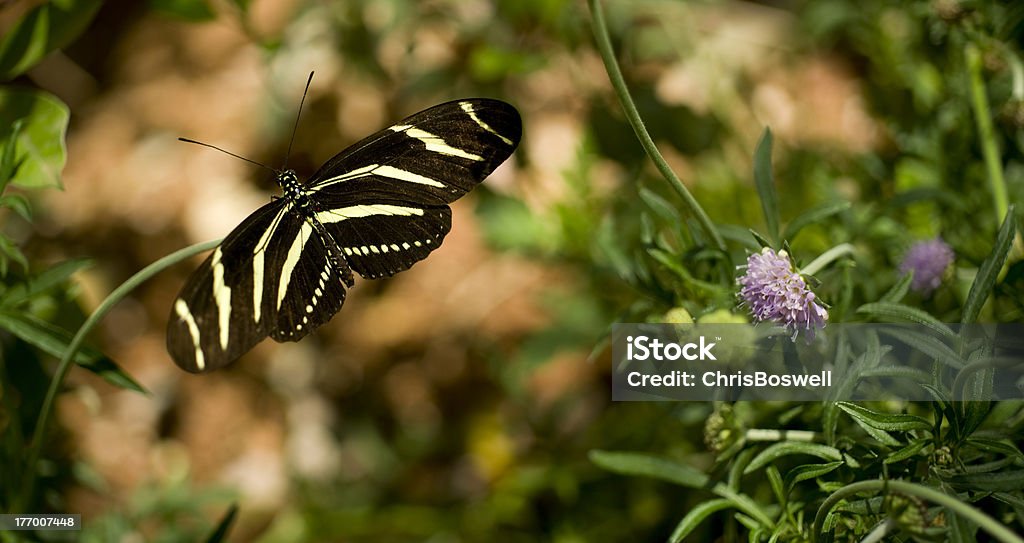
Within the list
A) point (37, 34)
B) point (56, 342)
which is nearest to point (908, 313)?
point (56, 342)

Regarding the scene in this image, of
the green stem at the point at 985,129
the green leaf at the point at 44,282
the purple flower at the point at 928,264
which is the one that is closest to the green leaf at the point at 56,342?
the green leaf at the point at 44,282

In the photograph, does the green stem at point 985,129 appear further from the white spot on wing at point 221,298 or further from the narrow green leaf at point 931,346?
the white spot on wing at point 221,298

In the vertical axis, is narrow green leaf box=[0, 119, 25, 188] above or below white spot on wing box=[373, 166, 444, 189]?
above

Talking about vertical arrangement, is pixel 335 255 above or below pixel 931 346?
above

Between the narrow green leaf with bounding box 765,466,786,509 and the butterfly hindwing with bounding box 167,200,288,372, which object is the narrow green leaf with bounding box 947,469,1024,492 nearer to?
the narrow green leaf with bounding box 765,466,786,509

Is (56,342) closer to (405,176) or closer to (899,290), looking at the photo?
(405,176)

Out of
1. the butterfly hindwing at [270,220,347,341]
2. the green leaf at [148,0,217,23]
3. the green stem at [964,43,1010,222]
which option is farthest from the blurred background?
the butterfly hindwing at [270,220,347,341]
